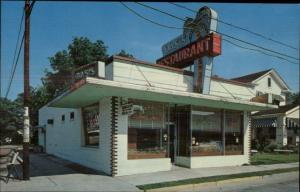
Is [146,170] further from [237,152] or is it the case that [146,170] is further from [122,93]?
[237,152]

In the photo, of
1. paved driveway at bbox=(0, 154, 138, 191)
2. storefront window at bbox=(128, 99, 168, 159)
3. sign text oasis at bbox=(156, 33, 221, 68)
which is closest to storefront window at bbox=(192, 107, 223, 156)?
storefront window at bbox=(128, 99, 168, 159)

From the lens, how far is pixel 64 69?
153 feet

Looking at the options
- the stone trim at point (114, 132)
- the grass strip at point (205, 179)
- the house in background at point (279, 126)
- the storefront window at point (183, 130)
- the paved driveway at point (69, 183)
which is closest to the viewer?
the paved driveway at point (69, 183)

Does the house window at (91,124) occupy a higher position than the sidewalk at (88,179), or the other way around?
the house window at (91,124)

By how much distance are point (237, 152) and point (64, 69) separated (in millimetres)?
29232

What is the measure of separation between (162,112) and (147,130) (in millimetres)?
1145

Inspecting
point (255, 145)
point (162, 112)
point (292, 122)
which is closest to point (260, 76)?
point (292, 122)

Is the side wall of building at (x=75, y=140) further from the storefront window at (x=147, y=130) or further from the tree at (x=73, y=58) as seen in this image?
the tree at (x=73, y=58)

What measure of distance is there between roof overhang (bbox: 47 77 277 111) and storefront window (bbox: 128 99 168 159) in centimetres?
42

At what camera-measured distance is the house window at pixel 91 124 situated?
18453mm

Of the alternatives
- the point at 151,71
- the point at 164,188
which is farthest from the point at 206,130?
the point at 164,188

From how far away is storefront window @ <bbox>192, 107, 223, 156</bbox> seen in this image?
19562 mm

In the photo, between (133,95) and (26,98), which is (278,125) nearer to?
(133,95)

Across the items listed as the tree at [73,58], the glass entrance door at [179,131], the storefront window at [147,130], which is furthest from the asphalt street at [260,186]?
the tree at [73,58]
